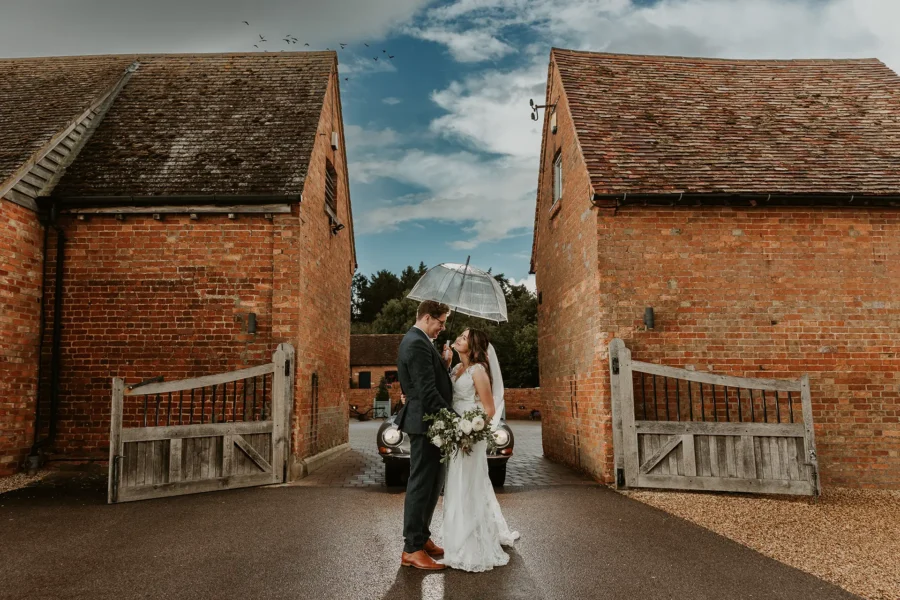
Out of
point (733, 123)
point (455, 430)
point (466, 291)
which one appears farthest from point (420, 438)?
point (733, 123)

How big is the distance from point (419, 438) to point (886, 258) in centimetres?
810

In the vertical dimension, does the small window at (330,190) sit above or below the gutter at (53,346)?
above

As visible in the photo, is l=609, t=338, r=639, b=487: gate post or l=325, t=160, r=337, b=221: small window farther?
l=325, t=160, r=337, b=221: small window

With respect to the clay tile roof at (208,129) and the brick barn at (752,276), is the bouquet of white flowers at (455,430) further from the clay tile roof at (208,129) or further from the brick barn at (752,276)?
the clay tile roof at (208,129)

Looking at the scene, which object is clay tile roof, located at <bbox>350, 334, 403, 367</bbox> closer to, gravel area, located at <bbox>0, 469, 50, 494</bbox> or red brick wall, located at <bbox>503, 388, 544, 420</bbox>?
red brick wall, located at <bbox>503, 388, 544, 420</bbox>

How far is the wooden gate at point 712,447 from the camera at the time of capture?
7.49 metres

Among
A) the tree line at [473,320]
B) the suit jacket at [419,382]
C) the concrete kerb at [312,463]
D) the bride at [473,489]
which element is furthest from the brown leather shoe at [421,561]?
the tree line at [473,320]

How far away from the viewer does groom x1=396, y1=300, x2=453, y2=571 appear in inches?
173

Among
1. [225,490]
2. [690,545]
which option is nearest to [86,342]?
[225,490]

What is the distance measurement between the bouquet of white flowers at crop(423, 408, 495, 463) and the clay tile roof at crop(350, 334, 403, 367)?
34114mm

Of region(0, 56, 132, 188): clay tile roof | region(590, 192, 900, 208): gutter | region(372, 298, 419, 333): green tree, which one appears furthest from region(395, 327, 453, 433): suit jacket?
region(372, 298, 419, 333): green tree

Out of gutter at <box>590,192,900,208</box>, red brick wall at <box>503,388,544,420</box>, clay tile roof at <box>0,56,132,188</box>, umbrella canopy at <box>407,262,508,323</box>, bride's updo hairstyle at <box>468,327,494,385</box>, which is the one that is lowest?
red brick wall at <box>503,388,544,420</box>

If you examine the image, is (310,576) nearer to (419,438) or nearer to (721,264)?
(419,438)

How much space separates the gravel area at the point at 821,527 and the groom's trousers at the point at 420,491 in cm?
284
